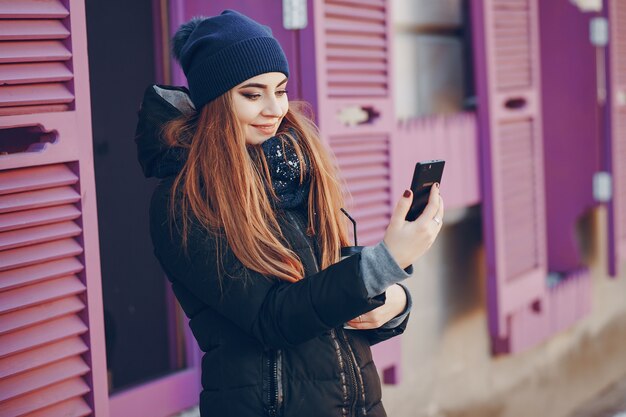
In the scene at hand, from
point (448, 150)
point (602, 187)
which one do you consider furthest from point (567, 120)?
point (448, 150)

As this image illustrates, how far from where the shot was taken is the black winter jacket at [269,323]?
5.69 ft

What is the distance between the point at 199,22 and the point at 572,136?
13.1 feet

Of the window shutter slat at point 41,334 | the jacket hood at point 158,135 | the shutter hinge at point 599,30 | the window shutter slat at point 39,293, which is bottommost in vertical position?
the window shutter slat at point 41,334

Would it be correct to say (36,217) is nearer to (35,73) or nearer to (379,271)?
(35,73)

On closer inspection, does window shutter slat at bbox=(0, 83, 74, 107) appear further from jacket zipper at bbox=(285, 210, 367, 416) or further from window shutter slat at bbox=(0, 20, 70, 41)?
jacket zipper at bbox=(285, 210, 367, 416)

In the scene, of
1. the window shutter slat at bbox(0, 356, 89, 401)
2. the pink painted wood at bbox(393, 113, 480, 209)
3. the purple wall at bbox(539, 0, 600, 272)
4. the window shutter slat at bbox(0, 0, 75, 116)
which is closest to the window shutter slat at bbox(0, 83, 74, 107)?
the window shutter slat at bbox(0, 0, 75, 116)

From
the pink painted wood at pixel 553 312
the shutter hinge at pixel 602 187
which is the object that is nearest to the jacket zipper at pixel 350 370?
the pink painted wood at pixel 553 312

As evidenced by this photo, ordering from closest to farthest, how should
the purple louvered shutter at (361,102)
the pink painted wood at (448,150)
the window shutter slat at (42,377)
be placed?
the window shutter slat at (42,377), the purple louvered shutter at (361,102), the pink painted wood at (448,150)

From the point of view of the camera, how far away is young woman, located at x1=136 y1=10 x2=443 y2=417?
5.75 ft

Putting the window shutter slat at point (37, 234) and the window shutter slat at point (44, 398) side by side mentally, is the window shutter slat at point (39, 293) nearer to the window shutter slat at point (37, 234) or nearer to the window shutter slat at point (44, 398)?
the window shutter slat at point (37, 234)

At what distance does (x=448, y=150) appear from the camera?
4.25 metres

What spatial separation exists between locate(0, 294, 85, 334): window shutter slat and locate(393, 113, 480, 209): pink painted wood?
6.08 feet

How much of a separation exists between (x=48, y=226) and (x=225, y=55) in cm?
63

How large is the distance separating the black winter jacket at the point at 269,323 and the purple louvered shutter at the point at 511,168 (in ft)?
8.39
